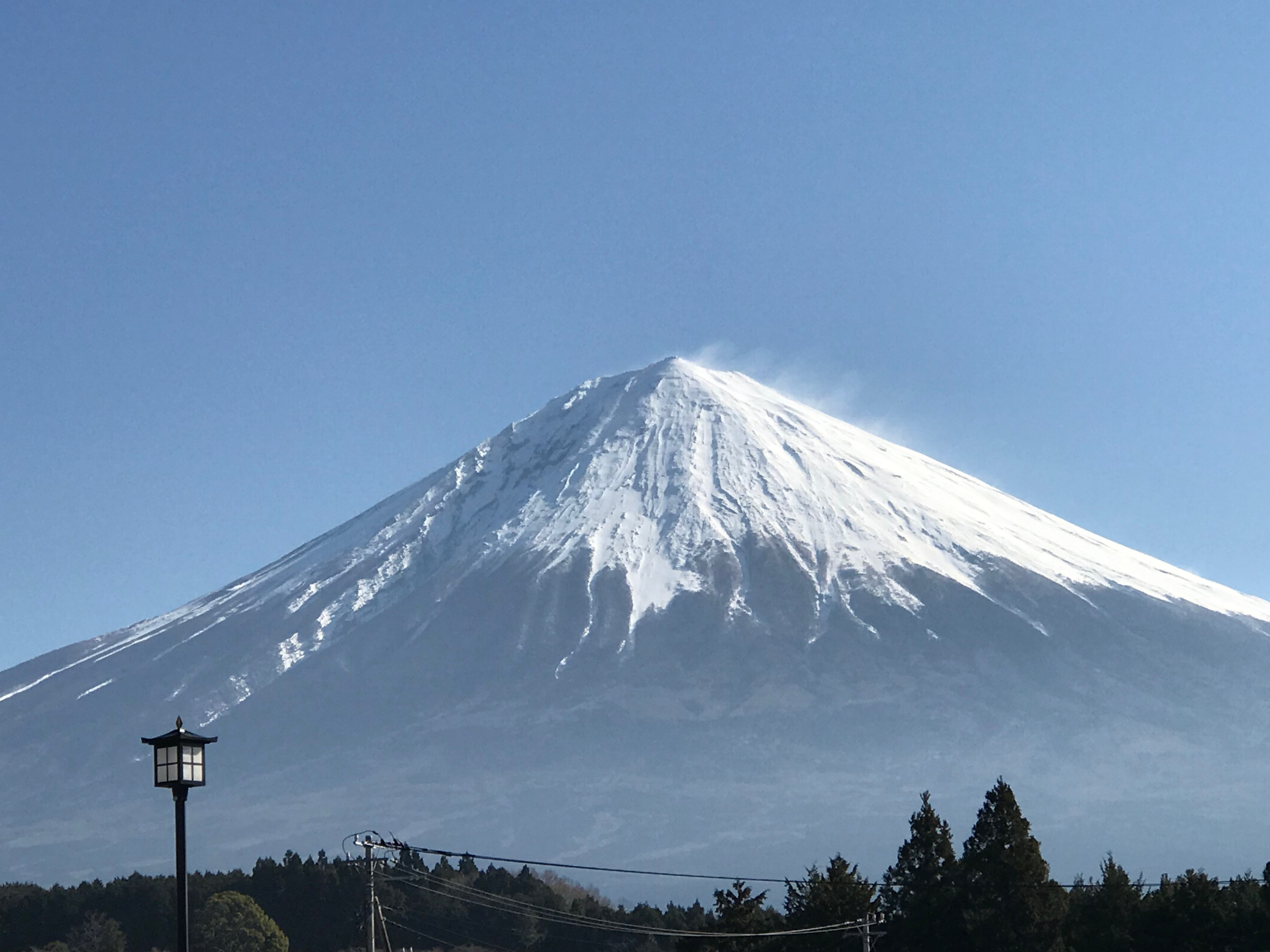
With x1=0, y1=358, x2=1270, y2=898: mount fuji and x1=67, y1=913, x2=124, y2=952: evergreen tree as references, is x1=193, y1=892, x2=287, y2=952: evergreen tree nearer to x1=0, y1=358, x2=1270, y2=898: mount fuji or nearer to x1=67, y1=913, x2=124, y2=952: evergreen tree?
x1=67, y1=913, x2=124, y2=952: evergreen tree

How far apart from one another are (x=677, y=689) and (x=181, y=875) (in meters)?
116

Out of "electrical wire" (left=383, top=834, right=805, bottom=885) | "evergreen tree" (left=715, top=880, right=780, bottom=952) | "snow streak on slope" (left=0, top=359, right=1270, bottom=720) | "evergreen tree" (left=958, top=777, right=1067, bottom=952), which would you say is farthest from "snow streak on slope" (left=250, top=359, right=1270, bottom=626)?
"evergreen tree" (left=958, top=777, right=1067, bottom=952)

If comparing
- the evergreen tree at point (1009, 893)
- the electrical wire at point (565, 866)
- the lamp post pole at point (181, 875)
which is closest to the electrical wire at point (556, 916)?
the electrical wire at point (565, 866)

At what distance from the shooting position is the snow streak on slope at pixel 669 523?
14375 cm

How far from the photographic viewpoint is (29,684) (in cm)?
15538

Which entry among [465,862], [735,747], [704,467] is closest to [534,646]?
[735,747]

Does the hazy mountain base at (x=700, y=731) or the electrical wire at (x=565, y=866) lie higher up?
the hazy mountain base at (x=700, y=731)

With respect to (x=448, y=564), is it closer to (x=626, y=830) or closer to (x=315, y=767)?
(x=315, y=767)

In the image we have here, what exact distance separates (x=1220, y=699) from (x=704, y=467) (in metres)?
50.8

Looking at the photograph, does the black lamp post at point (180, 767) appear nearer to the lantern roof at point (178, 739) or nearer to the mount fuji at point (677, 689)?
the lantern roof at point (178, 739)

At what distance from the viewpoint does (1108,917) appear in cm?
3972

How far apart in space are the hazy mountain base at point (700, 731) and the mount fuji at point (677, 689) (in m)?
0.28

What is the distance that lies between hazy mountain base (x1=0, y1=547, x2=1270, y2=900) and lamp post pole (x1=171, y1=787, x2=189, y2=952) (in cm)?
9505

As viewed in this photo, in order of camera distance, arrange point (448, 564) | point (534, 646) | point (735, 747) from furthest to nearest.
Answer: point (448, 564), point (534, 646), point (735, 747)
